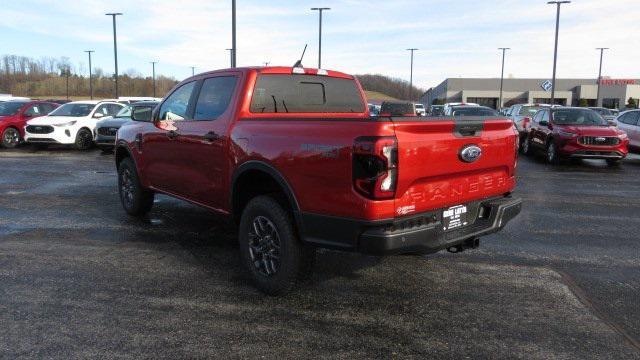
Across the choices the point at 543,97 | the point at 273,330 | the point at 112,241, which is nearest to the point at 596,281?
the point at 273,330

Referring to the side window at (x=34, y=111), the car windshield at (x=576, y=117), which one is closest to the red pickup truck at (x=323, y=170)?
the car windshield at (x=576, y=117)

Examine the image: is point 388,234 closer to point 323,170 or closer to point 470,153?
point 323,170

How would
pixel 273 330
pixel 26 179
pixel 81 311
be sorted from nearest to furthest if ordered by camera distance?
pixel 273 330 → pixel 81 311 → pixel 26 179

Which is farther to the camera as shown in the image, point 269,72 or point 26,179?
point 26,179

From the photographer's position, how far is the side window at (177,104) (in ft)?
18.4

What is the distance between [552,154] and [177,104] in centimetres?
1143

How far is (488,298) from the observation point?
4.20m

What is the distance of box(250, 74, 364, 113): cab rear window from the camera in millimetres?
4918

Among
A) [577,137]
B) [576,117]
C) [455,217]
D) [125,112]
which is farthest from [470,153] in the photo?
[125,112]

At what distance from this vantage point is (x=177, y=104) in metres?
5.79

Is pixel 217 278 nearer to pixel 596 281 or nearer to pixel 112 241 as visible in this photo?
pixel 112 241

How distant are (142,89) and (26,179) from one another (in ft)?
302

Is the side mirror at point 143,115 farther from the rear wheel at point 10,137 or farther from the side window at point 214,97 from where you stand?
the rear wheel at point 10,137

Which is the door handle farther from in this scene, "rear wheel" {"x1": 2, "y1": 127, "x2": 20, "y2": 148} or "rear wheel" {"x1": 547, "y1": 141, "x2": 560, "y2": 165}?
"rear wheel" {"x1": 2, "y1": 127, "x2": 20, "y2": 148}
